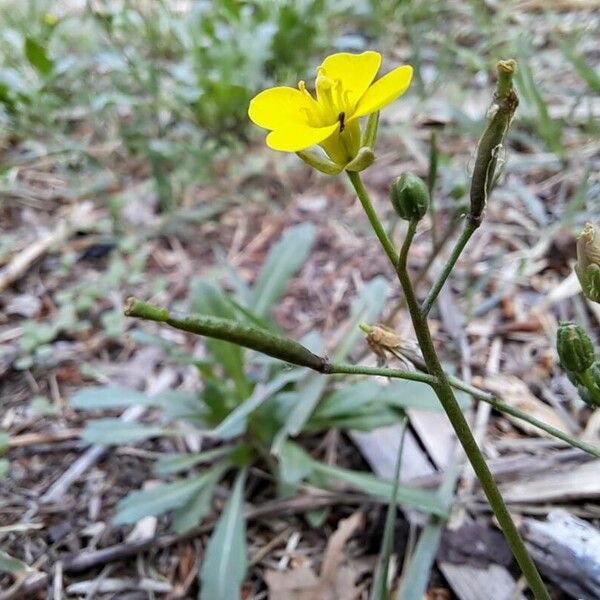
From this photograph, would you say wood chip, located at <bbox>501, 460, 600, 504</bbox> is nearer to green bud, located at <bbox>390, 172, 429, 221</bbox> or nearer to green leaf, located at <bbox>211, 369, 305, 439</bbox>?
green leaf, located at <bbox>211, 369, 305, 439</bbox>

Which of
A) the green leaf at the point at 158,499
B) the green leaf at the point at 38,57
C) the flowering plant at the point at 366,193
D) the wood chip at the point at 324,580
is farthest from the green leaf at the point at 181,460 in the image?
the green leaf at the point at 38,57

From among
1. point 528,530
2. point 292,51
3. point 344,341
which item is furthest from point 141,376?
point 292,51

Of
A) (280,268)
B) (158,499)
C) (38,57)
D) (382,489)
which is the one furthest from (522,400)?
(38,57)

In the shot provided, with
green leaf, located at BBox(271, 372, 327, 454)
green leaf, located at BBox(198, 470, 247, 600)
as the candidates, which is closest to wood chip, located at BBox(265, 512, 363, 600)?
green leaf, located at BBox(198, 470, 247, 600)

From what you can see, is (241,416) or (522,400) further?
(522,400)

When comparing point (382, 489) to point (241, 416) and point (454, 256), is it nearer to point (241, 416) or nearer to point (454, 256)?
point (241, 416)

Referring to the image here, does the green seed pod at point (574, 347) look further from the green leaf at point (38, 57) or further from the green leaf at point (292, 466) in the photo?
the green leaf at point (38, 57)

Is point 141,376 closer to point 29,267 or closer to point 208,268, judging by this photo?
point 208,268
